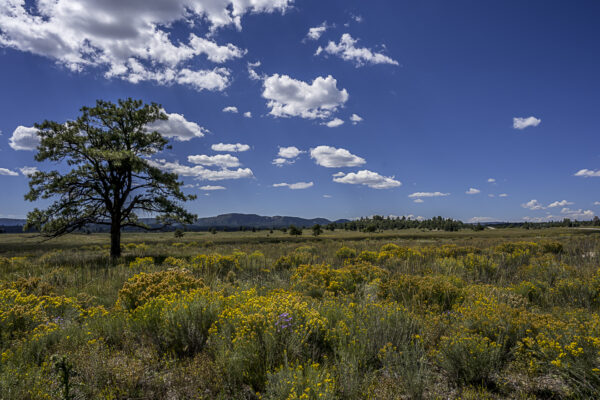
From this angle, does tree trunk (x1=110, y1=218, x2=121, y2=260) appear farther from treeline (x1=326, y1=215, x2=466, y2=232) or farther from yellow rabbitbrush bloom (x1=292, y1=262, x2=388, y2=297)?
treeline (x1=326, y1=215, x2=466, y2=232)

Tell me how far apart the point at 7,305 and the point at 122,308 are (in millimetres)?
1963

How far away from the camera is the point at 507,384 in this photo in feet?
12.1

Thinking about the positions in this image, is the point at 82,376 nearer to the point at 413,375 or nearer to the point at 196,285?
the point at 196,285

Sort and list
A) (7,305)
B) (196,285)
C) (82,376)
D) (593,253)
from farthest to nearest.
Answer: (593,253), (196,285), (7,305), (82,376)

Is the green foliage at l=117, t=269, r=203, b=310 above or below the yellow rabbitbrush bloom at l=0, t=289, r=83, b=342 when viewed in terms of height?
above

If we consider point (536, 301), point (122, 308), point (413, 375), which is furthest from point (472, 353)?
point (122, 308)

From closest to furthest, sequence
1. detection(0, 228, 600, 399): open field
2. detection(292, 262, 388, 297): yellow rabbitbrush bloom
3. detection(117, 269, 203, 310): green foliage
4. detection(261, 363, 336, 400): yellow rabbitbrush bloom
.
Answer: detection(261, 363, 336, 400): yellow rabbitbrush bloom
detection(0, 228, 600, 399): open field
detection(117, 269, 203, 310): green foliage
detection(292, 262, 388, 297): yellow rabbitbrush bloom

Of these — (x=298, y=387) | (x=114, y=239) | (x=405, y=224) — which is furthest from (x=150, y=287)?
(x=405, y=224)

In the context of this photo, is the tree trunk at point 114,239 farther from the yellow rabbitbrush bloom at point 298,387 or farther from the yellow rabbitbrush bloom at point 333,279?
the yellow rabbitbrush bloom at point 298,387

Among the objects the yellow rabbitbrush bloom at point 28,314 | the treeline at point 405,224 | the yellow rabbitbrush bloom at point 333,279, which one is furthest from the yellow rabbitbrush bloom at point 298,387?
the treeline at point 405,224

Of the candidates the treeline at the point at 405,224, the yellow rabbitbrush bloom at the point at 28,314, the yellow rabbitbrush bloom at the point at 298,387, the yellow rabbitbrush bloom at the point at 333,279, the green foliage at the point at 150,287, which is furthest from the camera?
the treeline at the point at 405,224

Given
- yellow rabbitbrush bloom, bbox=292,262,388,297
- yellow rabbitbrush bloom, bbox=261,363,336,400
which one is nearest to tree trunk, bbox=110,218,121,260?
yellow rabbitbrush bloom, bbox=292,262,388,297

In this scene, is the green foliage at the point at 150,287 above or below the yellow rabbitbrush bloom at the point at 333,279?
above

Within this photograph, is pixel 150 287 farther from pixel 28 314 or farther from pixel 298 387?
pixel 298 387
